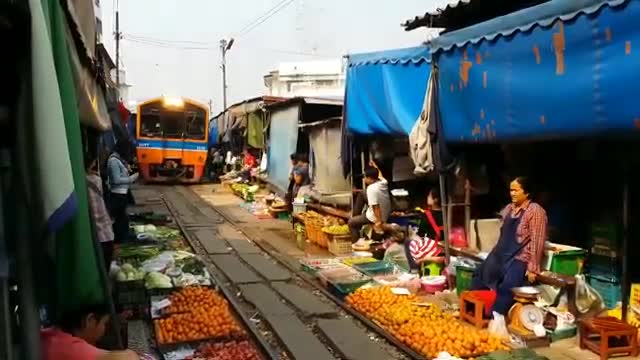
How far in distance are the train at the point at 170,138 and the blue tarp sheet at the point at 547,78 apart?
17751mm

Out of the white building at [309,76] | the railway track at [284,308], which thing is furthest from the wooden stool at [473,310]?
the white building at [309,76]

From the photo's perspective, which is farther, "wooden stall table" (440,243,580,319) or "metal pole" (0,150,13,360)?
"wooden stall table" (440,243,580,319)

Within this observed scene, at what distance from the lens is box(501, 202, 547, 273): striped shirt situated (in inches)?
242

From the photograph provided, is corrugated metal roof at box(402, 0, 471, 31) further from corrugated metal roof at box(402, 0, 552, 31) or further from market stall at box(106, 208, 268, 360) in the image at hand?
market stall at box(106, 208, 268, 360)

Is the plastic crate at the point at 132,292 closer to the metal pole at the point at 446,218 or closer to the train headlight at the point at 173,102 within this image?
the metal pole at the point at 446,218

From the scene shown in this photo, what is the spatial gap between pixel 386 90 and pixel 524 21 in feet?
10.9

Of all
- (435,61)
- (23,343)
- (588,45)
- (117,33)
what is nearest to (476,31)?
(435,61)

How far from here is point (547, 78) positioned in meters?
5.54

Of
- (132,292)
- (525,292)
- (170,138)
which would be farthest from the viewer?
(170,138)

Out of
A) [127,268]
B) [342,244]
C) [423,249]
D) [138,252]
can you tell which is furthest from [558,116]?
[138,252]

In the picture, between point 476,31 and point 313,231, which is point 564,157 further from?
point 313,231

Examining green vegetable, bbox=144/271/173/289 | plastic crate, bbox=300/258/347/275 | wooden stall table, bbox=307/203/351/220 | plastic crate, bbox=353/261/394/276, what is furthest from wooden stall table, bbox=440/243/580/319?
wooden stall table, bbox=307/203/351/220

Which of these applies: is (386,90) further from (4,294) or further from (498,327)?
(4,294)

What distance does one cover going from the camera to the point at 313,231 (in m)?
11.8
